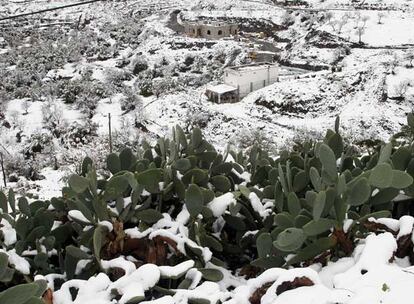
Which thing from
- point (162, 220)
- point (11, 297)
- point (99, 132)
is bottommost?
point (99, 132)

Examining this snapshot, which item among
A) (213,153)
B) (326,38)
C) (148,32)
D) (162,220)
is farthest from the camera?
(148,32)

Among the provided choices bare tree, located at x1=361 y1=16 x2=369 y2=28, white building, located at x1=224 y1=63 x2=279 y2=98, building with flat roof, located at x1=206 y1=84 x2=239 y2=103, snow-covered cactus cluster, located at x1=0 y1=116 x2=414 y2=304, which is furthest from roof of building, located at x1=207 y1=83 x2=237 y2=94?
snow-covered cactus cluster, located at x1=0 y1=116 x2=414 y2=304

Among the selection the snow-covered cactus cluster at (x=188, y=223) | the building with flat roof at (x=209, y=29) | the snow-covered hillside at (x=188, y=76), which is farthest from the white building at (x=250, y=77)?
the snow-covered cactus cluster at (x=188, y=223)

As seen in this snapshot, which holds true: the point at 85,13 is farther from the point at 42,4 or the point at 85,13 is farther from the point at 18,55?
the point at 18,55

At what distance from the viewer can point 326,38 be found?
2734 cm

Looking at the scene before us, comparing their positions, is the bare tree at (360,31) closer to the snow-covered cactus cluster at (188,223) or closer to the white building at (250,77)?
the white building at (250,77)

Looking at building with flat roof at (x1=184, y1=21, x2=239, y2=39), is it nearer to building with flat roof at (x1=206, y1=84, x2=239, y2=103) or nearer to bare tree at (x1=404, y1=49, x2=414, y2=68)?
building with flat roof at (x1=206, y1=84, x2=239, y2=103)

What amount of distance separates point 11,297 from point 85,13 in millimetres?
38518

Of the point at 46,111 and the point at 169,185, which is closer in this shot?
the point at 169,185

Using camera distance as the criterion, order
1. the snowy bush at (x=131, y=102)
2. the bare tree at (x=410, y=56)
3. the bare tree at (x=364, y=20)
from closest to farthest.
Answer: the snowy bush at (x=131, y=102) → the bare tree at (x=410, y=56) → the bare tree at (x=364, y=20)

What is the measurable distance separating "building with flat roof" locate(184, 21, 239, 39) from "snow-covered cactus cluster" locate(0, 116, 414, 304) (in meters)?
28.7

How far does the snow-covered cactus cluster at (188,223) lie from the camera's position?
3.67ft

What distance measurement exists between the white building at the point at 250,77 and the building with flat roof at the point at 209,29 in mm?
7722

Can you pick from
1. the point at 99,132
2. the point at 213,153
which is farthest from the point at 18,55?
the point at 213,153
